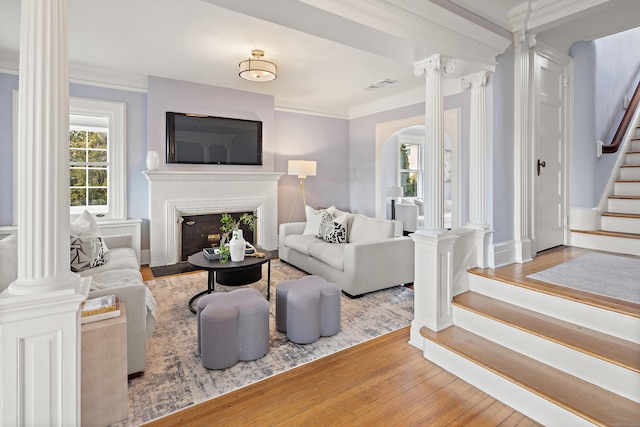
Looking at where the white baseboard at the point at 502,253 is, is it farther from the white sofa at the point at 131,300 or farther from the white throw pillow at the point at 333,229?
the white sofa at the point at 131,300

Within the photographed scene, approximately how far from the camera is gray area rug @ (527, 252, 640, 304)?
229 centimetres

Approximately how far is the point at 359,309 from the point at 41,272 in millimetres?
2642

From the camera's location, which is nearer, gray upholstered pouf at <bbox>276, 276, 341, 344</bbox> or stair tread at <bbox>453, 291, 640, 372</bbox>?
stair tread at <bbox>453, 291, 640, 372</bbox>

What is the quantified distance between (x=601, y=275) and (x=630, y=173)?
2.45m

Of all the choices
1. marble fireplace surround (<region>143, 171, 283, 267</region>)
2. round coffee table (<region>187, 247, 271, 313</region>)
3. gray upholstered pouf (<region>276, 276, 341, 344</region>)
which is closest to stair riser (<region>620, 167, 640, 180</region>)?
gray upholstered pouf (<region>276, 276, 341, 344</region>)

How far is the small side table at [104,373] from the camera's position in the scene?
5.68ft

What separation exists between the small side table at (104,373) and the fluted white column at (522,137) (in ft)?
10.6

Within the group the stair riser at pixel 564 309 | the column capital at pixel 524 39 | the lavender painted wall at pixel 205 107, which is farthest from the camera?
the lavender painted wall at pixel 205 107

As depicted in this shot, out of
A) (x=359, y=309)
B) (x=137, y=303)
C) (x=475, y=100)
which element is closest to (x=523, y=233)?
(x=475, y=100)

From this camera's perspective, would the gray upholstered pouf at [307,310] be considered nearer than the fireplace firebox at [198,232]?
Yes

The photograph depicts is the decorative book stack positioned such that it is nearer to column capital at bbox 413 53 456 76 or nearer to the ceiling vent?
column capital at bbox 413 53 456 76

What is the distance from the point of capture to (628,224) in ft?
11.7

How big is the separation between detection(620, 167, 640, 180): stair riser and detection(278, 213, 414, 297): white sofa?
2891 mm

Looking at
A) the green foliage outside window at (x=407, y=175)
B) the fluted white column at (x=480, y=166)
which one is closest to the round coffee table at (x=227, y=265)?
the fluted white column at (x=480, y=166)
